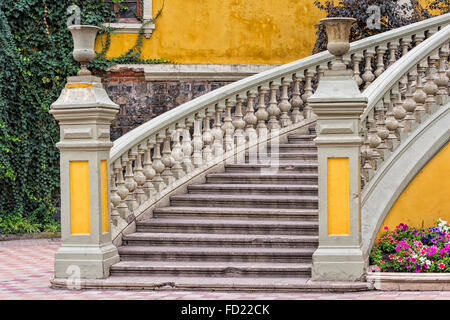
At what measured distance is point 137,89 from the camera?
13.6 meters

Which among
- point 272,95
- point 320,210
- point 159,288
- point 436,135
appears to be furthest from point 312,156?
point 159,288

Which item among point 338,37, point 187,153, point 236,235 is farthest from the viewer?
point 187,153

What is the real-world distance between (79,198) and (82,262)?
638 millimetres

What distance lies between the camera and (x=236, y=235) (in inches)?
355

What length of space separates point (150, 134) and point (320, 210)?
252 centimetres

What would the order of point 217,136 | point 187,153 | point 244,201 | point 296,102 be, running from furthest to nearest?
1. point 296,102
2. point 217,136
3. point 187,153
4. point 244,201

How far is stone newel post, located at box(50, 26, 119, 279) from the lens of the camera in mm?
8344

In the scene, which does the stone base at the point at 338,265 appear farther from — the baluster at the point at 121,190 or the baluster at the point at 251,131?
the baluster at the point at 251,131

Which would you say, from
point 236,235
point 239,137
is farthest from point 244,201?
point 239,137

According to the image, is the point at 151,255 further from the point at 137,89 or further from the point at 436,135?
the point at 137,89

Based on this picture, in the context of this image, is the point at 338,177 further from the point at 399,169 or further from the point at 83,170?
the point at 83,170

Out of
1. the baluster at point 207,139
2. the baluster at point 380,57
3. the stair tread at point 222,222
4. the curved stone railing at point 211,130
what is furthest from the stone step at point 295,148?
the stair tread at point 222,222

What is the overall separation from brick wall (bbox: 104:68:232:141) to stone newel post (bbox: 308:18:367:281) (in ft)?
19.0

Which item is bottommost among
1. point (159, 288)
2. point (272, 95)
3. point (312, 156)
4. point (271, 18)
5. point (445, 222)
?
point (159, 288)
